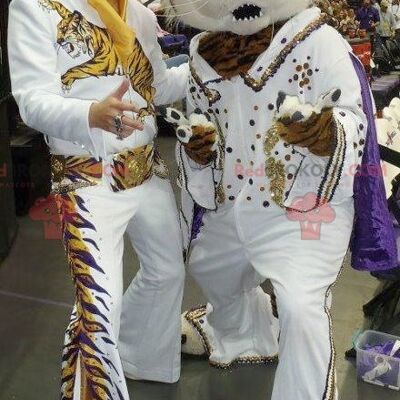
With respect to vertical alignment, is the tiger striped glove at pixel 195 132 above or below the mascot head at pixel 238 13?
below

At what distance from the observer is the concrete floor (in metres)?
2.18

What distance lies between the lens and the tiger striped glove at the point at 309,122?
1.54 m

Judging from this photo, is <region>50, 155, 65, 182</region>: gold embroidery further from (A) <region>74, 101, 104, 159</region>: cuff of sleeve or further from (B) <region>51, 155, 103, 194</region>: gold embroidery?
(A) <region>74, 101, 104, 159</region>: cuff of sleeve

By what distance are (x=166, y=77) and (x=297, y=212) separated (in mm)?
586

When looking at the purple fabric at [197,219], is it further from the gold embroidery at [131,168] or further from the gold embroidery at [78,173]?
the gold embroidery at [78,173]

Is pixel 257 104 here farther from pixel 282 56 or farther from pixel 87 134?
pixel 87 134

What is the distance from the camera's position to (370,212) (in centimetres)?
173

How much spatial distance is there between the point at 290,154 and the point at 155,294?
2.00 ft

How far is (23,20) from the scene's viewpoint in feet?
5.33

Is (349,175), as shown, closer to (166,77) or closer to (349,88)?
(349,88)

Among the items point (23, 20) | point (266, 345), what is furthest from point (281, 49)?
point (266, 345)

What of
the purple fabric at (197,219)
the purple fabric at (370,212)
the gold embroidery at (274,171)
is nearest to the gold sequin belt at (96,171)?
the purple fabric at (197,219)

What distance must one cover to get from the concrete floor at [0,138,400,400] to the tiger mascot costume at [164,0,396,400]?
0.53 meters

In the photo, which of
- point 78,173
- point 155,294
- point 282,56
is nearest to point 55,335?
point 155,294
